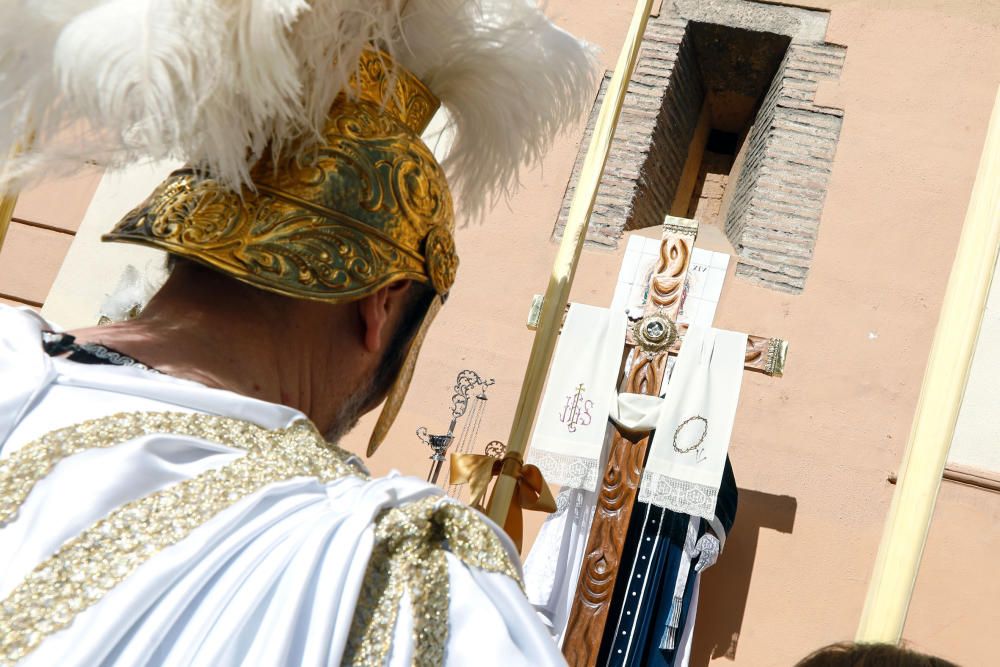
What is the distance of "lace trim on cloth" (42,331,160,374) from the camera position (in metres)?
1.03

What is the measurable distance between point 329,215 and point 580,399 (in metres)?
2.80

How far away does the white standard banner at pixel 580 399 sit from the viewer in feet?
12.5

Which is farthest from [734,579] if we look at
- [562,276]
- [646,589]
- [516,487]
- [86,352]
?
[86,352]

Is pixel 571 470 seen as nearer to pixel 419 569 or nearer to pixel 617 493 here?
pixel 617 493

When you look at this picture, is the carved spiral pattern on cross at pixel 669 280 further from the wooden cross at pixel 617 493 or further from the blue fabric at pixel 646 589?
the blue fabric at pixel 646 589

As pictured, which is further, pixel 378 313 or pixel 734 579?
pixel 734 579

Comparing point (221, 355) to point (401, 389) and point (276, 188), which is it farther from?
point (401, 389)

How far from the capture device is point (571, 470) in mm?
3828

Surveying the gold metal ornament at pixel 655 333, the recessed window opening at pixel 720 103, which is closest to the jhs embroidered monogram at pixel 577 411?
the gold metal ornament at pixel 655 333

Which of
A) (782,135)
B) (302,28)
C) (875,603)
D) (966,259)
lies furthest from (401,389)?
(782,135)

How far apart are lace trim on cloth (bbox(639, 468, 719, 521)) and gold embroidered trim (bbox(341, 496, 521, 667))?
280 cm

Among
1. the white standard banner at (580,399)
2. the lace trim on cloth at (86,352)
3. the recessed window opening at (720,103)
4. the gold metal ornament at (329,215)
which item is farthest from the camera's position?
the recessed window opening at (720,103)

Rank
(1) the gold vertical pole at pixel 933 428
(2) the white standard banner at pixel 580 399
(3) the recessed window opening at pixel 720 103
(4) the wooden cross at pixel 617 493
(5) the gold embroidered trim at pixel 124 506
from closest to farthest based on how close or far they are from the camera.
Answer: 1. (5) the gold embroidered trim at pixel 124 506
2. (1) the gold vertical pole at pixel 933 428
3. (4) the wooden cross at pixel 617 493
4. (2) the white standard banner at pixel 580 399
5. (3) the recessed window opening at pixel 720 103

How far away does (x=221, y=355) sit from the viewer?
1099mm
